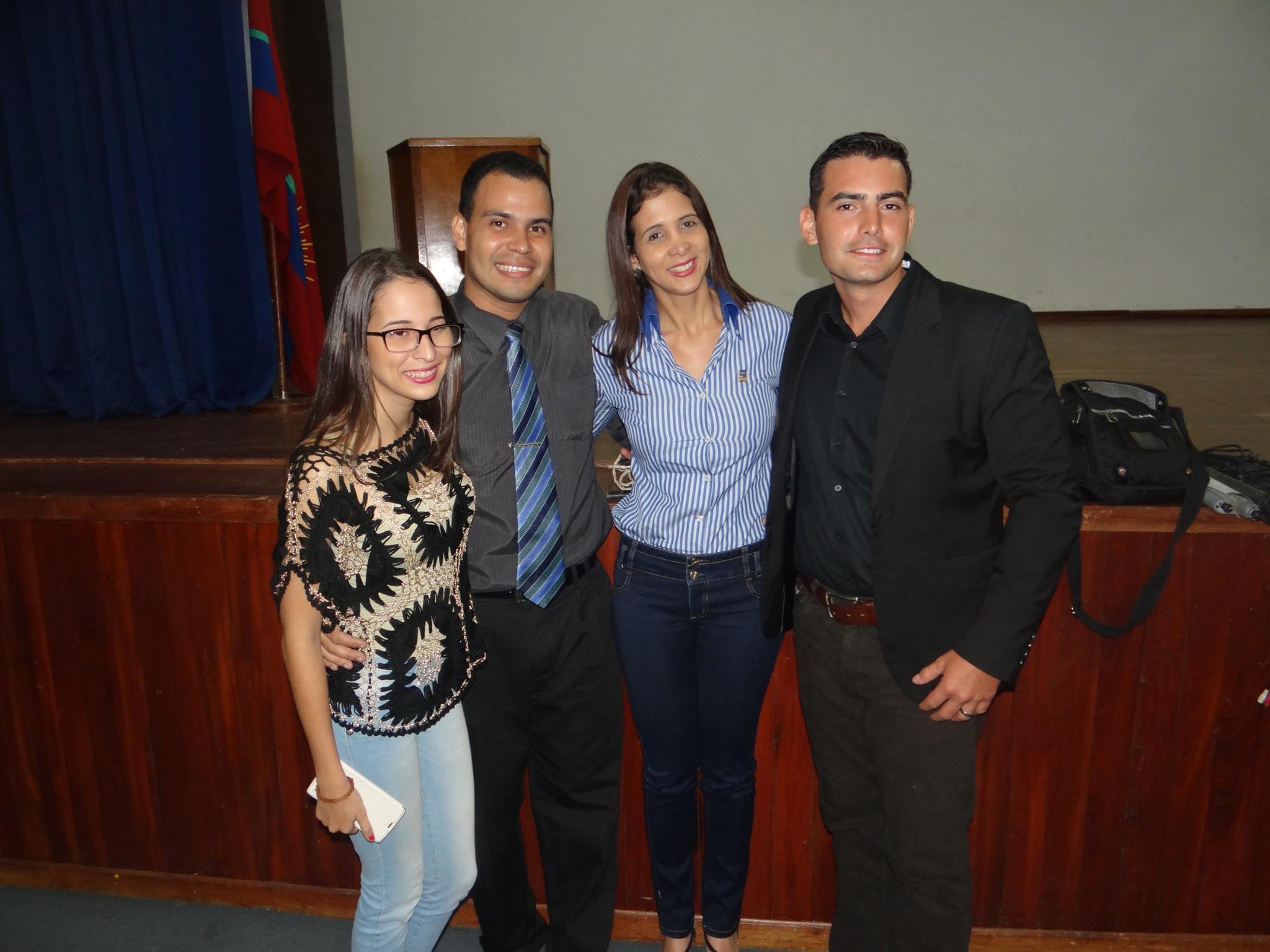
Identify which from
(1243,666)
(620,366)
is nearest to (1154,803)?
(1243,666)

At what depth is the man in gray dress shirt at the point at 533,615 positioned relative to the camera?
158 centimetres

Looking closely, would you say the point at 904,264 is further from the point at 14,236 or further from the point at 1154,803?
the point at 14,236

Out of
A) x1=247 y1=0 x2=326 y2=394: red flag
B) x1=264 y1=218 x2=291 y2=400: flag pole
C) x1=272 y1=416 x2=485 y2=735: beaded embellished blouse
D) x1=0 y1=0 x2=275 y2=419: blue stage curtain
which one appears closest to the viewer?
x1=272 y1=416 x2=485 y2=735: beaded embellished blouse

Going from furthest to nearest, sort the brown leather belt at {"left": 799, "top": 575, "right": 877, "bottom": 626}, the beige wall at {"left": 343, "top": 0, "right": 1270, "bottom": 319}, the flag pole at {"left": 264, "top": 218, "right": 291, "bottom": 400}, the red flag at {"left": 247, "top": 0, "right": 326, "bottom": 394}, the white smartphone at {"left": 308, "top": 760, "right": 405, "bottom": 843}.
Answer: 1. the beige wall at {"left": 343, "top": 0, "right": 1270, "bottom": 319}
2. the flag pole at {"left": 264, "top": 218, "right": 291, "bottom": 400}
3. the red flag at {"left": 247, "top": 0, "right": 326, "bottom": 394}
4. the brown leather belt at {"left": 799, "top": 575, "right": 877, "bottom": 626}
5. the white smartphone at {"left": 308, "top": 760, "right": 405, "bottom": 843}

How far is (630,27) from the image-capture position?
20.0 feet

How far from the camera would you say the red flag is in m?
3.12

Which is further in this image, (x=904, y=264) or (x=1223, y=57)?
(x=1223, y=57)

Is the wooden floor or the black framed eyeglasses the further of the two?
the wooden floor

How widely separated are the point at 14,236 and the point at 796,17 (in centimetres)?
512

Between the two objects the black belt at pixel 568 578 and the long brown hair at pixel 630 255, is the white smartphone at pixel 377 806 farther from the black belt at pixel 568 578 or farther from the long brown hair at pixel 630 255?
the long brown hair at pixel 630 255

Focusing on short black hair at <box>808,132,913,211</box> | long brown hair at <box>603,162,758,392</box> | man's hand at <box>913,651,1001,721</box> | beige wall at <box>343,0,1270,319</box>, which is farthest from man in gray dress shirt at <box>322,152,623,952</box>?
beige wall at <box>343,0,1270,319</box>

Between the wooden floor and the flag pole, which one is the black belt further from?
the flag pole

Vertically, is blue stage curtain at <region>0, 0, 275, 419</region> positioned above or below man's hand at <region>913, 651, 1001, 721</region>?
above

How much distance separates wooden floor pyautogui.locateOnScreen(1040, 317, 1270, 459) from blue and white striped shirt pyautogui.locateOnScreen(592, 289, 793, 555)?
1.48 m
